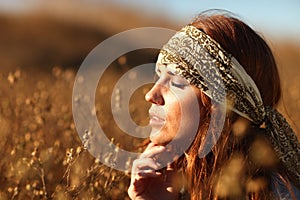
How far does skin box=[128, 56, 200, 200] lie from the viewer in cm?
226

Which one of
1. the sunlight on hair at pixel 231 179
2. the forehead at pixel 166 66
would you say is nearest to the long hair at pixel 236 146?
the sunlight on hair at pixel 231 179

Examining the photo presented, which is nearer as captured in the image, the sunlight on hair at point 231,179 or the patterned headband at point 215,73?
the sunlight on hair at point 231,179

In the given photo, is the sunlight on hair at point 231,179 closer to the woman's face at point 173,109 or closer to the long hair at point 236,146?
the long hair at point 236,146

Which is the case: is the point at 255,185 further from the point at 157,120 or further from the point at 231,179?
the point at 157,120

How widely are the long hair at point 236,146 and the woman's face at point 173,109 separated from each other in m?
0.04

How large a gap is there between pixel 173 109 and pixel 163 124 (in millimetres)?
61

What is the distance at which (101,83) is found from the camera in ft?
18.3

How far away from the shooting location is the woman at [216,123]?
2270 mm

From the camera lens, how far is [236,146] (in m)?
2.35

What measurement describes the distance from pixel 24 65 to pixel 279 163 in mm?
7586

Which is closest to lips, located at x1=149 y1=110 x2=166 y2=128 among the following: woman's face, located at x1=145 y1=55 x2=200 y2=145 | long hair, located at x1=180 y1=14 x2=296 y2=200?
woman's face, located at x1=145 y1=55 x2=200 y2=145

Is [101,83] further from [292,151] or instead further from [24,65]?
[24,65]

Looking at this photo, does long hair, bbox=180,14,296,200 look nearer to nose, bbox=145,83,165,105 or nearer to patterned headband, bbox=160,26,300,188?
patterned headband, bbox=160,26,300,188

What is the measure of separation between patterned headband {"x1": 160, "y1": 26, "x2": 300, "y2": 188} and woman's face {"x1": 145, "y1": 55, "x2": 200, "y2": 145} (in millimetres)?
37
